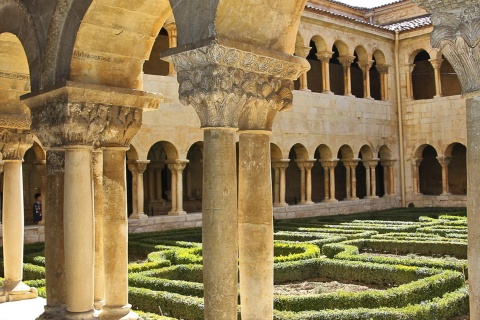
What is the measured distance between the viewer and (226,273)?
5156 millimetres

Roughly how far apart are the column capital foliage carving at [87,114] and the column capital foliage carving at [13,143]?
1.77 m

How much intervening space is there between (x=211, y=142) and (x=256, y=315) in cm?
167

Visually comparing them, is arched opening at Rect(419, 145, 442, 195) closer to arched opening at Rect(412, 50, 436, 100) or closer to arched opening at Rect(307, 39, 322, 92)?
arched opening at Rect(412, 50, 436, 100)

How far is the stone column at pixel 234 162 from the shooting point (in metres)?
5.14

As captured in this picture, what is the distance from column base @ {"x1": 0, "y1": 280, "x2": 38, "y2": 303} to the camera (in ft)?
29.7

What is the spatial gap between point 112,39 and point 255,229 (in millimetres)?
2954

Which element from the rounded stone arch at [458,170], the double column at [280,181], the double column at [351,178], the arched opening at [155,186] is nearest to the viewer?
the double column at [280,181]

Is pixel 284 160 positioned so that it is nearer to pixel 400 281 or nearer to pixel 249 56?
pixel 400 281

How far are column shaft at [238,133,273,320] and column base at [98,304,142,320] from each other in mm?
2126

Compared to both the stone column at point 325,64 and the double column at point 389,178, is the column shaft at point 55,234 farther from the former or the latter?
the double column at point 389,178

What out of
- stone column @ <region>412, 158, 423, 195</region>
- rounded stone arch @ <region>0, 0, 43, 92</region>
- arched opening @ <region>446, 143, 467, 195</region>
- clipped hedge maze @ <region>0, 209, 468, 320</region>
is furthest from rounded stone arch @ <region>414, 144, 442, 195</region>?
rounded stone arch @ <region>0, 0, 43, 92</region>

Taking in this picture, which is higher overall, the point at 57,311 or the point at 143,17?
the point at 143,17

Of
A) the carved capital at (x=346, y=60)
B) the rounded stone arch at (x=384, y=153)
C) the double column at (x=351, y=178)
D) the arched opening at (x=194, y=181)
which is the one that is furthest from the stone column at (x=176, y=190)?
the rounded stone arch at (x=384, y=153)

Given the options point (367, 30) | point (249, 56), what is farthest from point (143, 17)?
point (367, 30)
